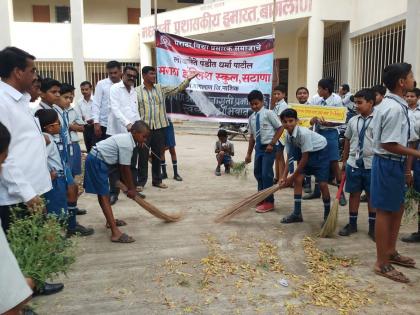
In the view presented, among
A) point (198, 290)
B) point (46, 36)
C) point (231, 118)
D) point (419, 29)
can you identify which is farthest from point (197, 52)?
point (46, 36)

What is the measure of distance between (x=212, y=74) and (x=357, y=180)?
14.2 ft

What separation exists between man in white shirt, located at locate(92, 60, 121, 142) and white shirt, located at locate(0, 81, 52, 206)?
10.9 feet

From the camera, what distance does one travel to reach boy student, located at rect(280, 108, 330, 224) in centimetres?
493

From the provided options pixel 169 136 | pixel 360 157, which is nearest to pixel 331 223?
pixel 360 157

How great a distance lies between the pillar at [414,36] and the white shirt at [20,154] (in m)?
7.06

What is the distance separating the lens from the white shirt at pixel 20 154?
2637 millimetres

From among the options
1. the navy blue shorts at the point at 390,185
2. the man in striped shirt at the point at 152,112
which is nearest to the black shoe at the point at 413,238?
the navy blue shorts at the point at 390,185

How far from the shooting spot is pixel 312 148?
4.96m

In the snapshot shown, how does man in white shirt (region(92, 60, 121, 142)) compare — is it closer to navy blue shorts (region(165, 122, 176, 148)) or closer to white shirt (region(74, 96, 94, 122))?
white shirt (region(74, 96, 94, 122))

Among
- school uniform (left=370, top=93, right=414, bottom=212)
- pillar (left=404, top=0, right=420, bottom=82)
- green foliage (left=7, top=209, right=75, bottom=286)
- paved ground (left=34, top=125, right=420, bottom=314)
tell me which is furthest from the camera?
pillar (left=404, top=0, right=420, bottom=82)

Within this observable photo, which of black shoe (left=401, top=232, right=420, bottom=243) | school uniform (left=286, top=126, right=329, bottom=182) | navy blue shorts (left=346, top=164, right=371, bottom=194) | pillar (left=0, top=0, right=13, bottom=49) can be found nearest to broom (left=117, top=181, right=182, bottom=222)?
school uniform (left=286, top=126, right=329, bottom=182)

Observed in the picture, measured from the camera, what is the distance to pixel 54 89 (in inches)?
169

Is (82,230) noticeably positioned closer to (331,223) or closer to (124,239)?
(124,239)

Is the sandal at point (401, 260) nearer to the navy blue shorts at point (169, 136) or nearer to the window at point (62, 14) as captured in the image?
the navy blue shorts at point (169, 136)
